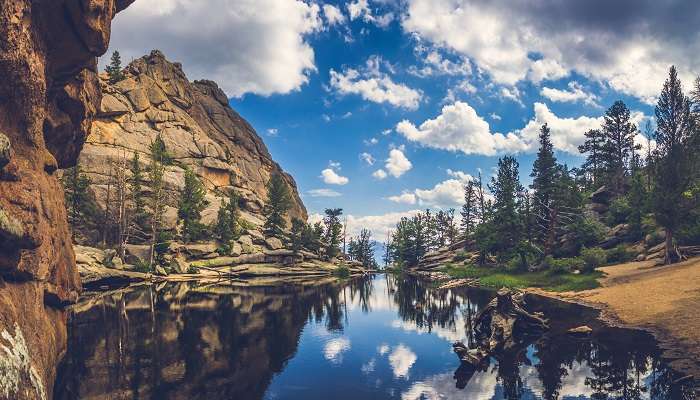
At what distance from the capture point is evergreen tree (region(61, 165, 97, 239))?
222ft

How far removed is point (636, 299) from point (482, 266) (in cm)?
4930

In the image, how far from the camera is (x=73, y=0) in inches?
725

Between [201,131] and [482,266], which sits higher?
[201,131]

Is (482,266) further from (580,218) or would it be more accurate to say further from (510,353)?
(510,353)

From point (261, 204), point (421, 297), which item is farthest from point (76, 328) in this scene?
point (261, 204)

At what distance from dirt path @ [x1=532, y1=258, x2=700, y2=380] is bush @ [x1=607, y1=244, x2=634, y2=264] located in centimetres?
586

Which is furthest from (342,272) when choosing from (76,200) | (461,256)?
(76,200)

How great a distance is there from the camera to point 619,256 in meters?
52.1

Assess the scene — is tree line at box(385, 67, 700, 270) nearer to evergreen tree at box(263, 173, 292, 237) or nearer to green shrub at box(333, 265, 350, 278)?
green shrub at box(333, 265, 350, 278)

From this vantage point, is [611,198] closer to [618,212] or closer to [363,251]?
[618,212]

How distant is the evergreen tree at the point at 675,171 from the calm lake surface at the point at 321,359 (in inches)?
665

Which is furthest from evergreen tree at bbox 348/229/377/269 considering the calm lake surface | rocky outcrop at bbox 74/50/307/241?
the calm lake surface

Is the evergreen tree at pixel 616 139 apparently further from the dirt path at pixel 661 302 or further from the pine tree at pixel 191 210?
the pine tree at pixel 191 210

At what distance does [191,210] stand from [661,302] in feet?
256
